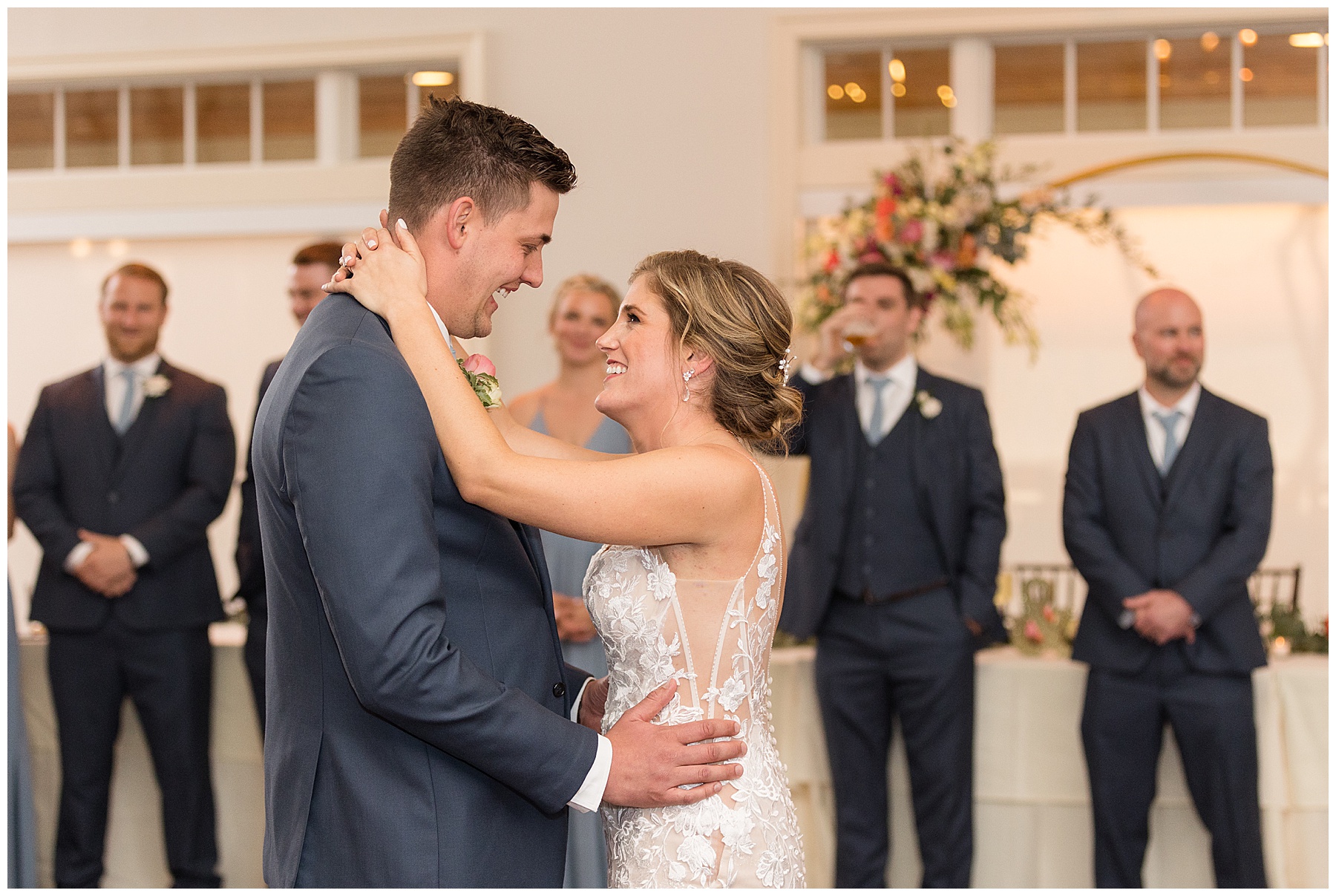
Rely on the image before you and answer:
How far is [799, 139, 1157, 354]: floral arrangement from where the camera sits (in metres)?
4.55

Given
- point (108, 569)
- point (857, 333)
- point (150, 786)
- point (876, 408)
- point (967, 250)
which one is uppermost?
point (967, 250)

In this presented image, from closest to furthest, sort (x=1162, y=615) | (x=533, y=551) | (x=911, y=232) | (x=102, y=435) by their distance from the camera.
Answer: (x=533, y=551) → (x=1162, y=615) → (x=102, y=435) → (x=911, y=232)

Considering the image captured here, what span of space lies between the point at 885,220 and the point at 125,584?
294 centimetres

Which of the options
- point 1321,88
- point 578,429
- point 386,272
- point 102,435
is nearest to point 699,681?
point 386,272

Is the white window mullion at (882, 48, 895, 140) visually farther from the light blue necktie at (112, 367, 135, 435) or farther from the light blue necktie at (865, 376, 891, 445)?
the light blue necktie at (112, 367, 135, 435)

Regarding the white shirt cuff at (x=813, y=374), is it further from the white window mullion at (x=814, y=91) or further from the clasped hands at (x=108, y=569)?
the clasped hands at (x=108, y=569)

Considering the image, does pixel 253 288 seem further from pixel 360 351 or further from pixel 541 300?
pixel 360 351

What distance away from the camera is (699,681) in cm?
213

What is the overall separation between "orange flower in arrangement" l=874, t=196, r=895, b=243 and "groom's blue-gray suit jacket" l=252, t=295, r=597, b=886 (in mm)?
2935

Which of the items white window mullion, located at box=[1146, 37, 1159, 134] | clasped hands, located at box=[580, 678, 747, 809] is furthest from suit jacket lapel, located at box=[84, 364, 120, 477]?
white window mullion, located at box=[1146, 37, 1159, 134]

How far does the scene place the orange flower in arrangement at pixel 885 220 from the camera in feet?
15.1

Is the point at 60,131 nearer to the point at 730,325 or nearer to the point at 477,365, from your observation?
the point at 477,365

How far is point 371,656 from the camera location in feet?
5.56

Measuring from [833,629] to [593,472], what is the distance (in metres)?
2.33
